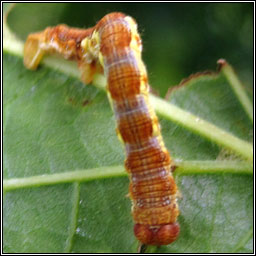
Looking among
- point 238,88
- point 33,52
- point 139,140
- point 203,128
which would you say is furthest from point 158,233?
point 33,52

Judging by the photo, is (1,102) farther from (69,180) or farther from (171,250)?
(171,250)

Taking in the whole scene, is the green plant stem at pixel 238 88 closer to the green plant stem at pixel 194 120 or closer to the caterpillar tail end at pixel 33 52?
the green plant stem at pixel 194 120

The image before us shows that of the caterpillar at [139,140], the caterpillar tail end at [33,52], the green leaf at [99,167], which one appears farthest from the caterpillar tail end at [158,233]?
the caterpillar tail end at [33,52]

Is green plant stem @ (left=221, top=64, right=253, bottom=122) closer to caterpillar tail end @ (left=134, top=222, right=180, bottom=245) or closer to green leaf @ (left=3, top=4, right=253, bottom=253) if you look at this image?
green leaf @ (left=3, top=4, right=253, bottom=253)

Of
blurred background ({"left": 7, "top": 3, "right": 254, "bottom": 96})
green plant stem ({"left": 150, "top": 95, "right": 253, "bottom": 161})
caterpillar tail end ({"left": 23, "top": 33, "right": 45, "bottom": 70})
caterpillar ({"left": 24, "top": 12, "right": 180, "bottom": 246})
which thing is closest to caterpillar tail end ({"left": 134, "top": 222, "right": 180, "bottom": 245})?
caterpillar ({"left": 24, "top": 12, "right": 180, "bottom": 246})

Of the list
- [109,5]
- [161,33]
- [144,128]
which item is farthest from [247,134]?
[109,5]

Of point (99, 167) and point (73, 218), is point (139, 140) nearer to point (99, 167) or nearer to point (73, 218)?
point (99, 167)
